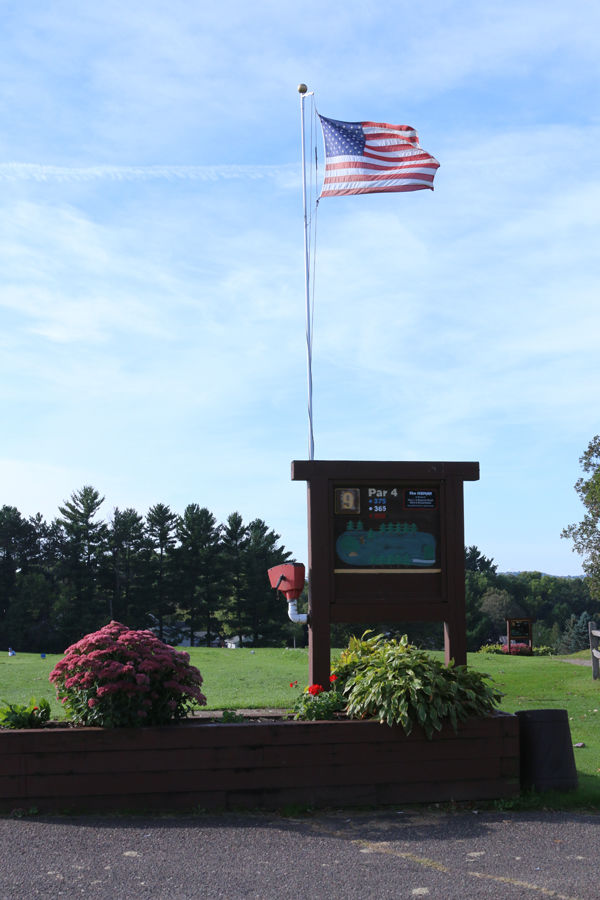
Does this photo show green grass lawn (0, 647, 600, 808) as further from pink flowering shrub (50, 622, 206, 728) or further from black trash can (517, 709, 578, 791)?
pink flowering shrub (50, 622, 206, 728)

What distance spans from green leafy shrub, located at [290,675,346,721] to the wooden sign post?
90 centimetres

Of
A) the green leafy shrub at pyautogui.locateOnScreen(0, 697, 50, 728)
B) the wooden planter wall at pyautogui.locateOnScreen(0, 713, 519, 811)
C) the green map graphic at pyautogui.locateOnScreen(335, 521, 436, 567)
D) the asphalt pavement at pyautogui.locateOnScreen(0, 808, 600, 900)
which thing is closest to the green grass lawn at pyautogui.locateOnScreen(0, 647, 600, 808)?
the wooden planter wall at pyautogui.locateOnScreen(0, 713, 519, 811)

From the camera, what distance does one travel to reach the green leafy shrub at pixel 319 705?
26.0ft

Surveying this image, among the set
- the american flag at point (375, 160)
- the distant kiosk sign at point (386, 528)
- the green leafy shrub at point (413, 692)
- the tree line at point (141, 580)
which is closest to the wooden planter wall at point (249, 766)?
the green leafy shrub at point (413, 692)

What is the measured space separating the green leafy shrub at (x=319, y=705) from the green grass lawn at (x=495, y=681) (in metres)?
2.07

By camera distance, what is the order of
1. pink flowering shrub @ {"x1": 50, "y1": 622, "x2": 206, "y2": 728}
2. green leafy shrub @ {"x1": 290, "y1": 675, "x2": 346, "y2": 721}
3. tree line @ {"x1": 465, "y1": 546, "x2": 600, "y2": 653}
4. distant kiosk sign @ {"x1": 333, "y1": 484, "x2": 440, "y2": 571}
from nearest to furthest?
pink flowering shrub @ {"x1": 50, "y1": 622, "x2": 206, "y2": 728}
green leafy shrub @ {"x1": 290, "y1": 675, "x2": 346, "y2": 721}
distant kiosk sign @ {"x1": 333, "y1": 484, "x2": 440, "y2": 571}
tree line @ {"x1": 465, "y1": 546, "x2": 600, "y2": 653}

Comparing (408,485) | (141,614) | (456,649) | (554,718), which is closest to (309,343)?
(408,485)

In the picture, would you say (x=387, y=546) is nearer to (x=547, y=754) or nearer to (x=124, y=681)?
(x=547, y=754)

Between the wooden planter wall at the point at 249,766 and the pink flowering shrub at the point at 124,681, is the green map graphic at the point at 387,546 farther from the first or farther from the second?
the pink flowering shrub at the point at 124,681

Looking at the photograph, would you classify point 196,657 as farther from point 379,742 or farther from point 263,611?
point 263,611

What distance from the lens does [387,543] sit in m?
9.32

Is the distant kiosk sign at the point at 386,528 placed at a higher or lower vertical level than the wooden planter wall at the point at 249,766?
higher

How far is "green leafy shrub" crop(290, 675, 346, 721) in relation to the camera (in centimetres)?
792

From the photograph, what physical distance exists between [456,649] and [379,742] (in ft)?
6.82
